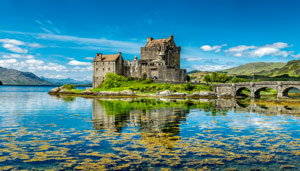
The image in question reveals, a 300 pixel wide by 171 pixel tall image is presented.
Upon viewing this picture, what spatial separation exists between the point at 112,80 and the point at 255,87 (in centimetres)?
4918

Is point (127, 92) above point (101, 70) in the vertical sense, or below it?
below

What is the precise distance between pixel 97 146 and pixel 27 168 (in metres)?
4.86

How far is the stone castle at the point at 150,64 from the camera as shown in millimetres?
95062

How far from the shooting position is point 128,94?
80.8 meters

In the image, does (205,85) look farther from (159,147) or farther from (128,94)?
(159,147)

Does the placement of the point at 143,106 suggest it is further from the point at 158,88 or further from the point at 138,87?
the point at 138,87

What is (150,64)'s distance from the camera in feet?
317

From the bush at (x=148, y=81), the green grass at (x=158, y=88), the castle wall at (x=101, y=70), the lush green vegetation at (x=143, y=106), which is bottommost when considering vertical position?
the lush green vegetation at (x=143, y=106)

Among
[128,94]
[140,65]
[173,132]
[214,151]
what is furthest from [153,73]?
[214,151]

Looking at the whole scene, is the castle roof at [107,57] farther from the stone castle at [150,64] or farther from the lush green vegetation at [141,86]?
the lush green vegetation at [141,86]

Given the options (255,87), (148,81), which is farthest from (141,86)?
(255,87)

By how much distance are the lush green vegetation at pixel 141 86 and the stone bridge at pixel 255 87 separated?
441 cm

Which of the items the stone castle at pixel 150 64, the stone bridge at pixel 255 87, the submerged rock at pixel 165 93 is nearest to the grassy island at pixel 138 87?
the submerged rock at pixel 165 93

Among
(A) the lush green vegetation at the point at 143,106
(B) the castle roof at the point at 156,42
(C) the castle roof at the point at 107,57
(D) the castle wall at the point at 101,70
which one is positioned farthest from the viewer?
(B) the castle roof at the point at 156,42
